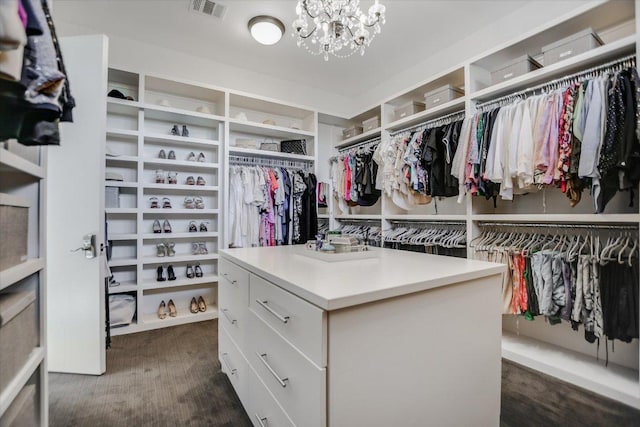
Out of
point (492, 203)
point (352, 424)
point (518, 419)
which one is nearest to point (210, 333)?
point (352, 424)

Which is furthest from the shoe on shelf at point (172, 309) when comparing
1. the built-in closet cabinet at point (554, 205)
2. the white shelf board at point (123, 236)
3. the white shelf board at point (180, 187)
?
the built-in closet cabinet at point (554, 205)

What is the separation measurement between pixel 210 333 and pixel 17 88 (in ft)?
8.02

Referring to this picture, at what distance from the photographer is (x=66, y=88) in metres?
0.96

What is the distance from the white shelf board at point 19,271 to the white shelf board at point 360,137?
3063 millimetres

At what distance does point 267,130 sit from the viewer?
3623 millimetres

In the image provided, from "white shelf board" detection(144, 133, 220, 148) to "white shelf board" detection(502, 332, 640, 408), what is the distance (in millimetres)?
3257

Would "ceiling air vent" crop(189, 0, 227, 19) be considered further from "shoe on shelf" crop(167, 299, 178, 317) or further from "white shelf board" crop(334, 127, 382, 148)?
"shoe on shelf" crop(167, 299, 178, 317)

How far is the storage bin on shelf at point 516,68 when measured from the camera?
84.1 inches

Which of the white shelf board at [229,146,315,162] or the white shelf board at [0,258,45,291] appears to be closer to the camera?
the white shelf board at [0,258,45,291]

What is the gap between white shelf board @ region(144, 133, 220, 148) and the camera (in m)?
2.88

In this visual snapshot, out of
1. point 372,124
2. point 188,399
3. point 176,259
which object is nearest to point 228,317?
point 188,399

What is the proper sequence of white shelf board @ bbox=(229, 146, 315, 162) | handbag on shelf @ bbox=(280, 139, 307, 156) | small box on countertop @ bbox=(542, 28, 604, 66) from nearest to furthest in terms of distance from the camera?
small box on countertop @ bbox=(542, 28, 604, 66) → white shelf board @ bbox=(229, 146, 315, 162) → handbag on shelf @ bbox=(280, 139, 307, 156)

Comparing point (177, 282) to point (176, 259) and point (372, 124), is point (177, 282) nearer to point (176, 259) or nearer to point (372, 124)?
point (176, 259)

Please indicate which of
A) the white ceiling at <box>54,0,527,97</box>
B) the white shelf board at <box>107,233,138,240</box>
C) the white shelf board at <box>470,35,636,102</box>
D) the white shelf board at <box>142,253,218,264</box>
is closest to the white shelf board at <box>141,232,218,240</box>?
the white shelf board at <box>107,233,138,240</box>
